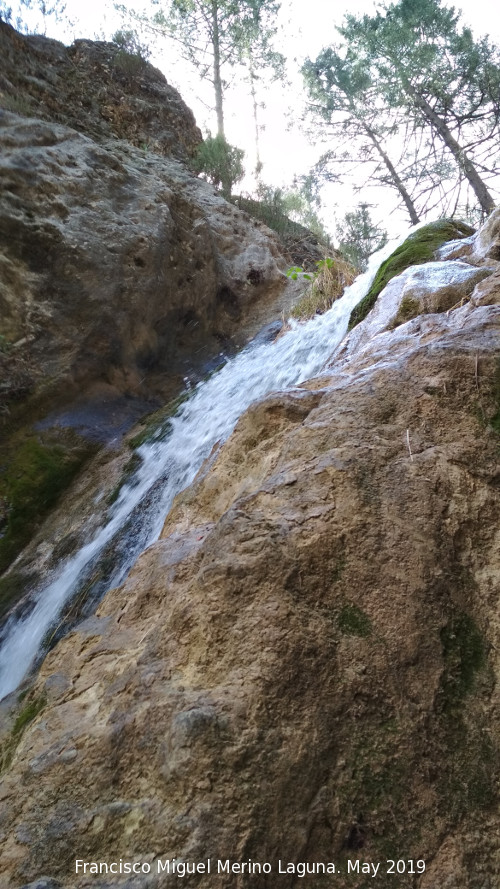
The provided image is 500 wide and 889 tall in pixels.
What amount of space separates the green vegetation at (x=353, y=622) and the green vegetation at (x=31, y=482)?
13.2 ft

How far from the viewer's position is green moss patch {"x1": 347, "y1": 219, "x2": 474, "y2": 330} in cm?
488

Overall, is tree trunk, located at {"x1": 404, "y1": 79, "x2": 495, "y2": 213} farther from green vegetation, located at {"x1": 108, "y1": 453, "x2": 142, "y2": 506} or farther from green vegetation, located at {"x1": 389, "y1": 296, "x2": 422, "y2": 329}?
green vegetation, located at {"x1": 108, "y1": 453, "x2": 142, "y2": 506}

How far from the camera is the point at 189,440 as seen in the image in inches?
197

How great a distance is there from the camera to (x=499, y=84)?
8.97m

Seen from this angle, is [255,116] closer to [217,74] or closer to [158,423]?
[217,74]

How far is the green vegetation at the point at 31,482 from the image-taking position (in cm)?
487

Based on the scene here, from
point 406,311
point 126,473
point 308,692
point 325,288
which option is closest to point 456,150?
point 325,288

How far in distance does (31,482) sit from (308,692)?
4524mm

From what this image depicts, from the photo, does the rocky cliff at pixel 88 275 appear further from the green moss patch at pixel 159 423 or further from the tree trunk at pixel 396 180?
the tree trunk at pixel 396 180

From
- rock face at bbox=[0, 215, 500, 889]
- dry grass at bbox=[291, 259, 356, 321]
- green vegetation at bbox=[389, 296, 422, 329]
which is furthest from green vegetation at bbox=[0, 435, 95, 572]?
dry grass at bbox=[291, 259, 356, 321]

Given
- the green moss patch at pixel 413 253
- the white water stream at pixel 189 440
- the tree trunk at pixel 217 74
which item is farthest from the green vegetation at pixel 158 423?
the tree trunk at pixel 217 74

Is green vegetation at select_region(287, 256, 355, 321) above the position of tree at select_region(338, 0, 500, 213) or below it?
below

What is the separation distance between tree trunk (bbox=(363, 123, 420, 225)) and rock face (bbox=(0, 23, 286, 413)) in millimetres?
3615

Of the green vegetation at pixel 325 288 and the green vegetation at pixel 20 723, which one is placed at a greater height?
the green vegetation at pixel 325 288
